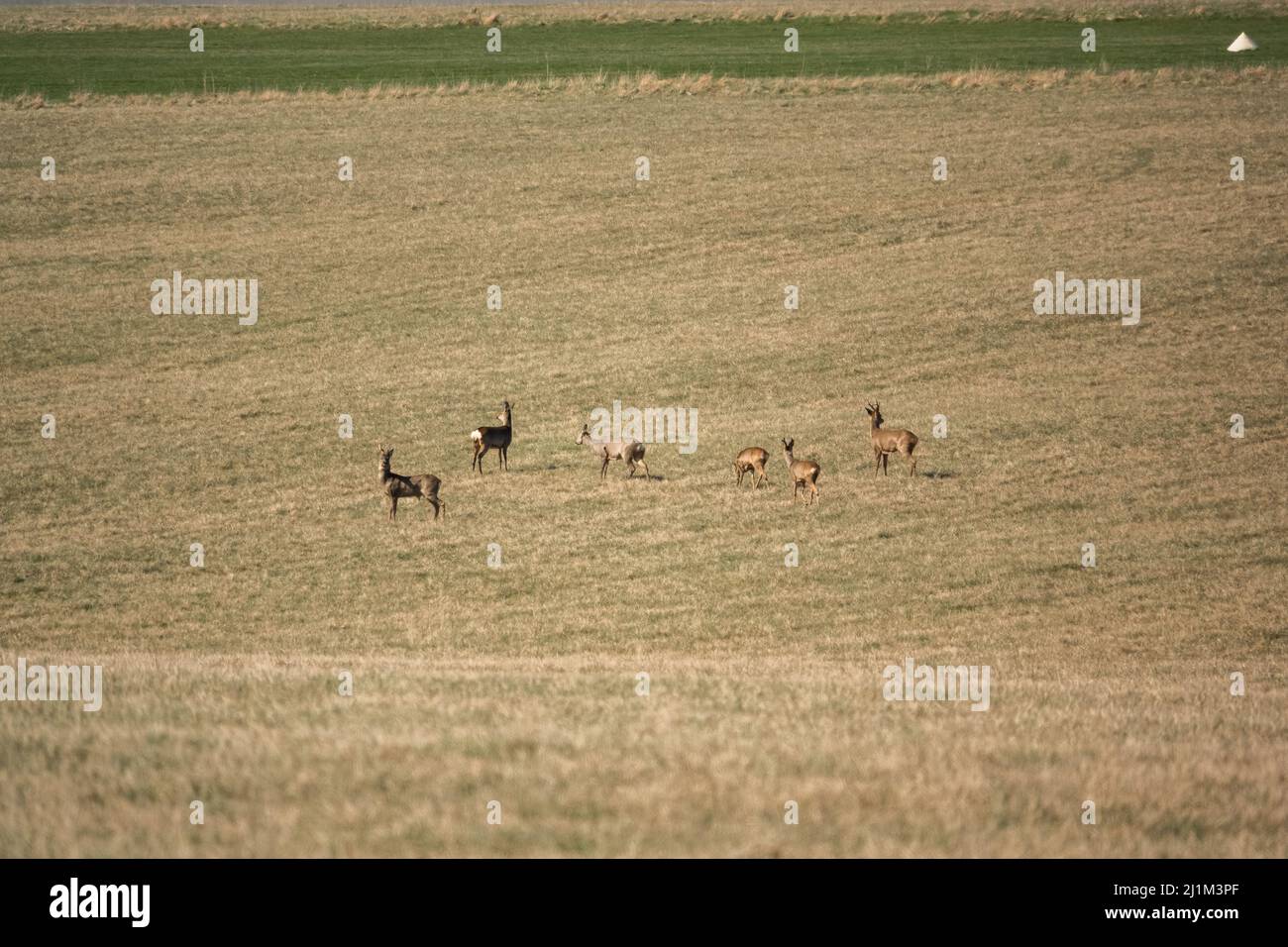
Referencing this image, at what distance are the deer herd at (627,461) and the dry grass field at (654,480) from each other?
45 centimetres

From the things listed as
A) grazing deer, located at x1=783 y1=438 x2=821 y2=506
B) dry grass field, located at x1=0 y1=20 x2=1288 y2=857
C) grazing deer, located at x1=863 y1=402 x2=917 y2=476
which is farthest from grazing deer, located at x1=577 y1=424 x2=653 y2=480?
grazing deer, located at x1=863 y1=402 x2=917 y2=476

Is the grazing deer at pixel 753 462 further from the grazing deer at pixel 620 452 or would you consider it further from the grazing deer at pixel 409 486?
the grazing deer at pixel 409 486

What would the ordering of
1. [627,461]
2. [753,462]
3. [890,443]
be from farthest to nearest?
[627,461] → [890,443] → [753,462]

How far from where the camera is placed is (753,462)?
25484 millimetres

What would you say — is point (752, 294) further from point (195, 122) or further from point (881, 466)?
point (195, 122)

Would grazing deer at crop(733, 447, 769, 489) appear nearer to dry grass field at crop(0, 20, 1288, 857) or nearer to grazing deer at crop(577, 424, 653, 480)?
dry grass field at crop(0, 20, 1288, 857)

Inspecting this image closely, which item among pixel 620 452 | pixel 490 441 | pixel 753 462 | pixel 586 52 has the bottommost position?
pixel 753 462

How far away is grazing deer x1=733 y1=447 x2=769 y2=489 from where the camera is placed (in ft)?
83.4

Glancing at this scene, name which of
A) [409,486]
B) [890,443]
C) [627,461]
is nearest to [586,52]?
[627,461]

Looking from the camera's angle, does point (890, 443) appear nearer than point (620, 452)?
Yes

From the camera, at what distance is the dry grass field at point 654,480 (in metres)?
9.48

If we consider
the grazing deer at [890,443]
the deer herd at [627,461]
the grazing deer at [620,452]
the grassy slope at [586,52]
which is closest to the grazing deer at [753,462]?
the deer herd at [627,461]

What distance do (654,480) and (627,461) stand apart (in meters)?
0.71

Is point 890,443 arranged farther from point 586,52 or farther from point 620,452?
point 586,52
